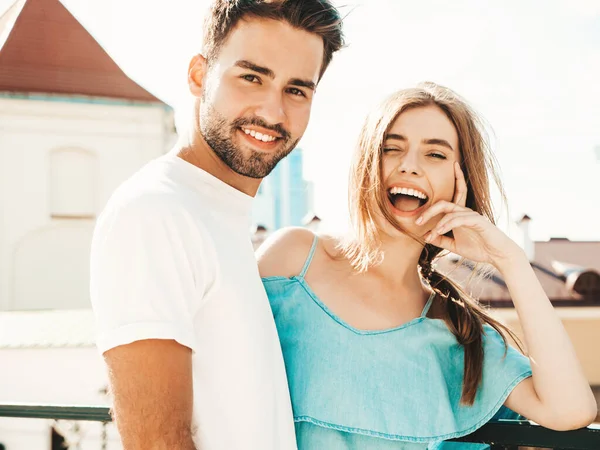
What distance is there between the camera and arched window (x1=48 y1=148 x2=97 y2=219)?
20406mm

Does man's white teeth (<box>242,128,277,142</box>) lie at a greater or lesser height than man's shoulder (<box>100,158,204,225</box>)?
greater

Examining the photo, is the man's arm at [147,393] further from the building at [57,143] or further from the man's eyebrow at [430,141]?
the building at [57,143]

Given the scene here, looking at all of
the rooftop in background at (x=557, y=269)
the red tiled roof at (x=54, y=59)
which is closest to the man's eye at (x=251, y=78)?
the rooftop in background at (x=557, y=269)

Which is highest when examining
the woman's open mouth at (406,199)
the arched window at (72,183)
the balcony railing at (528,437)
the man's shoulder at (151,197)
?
the arched window at (72,183)

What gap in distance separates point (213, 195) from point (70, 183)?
803 inches

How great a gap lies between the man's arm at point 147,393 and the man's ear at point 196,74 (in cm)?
92

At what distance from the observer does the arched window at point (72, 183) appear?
20406 millimetres

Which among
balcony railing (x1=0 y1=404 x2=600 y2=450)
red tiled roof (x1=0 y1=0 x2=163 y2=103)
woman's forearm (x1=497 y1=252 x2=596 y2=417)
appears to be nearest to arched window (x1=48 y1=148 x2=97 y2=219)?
red tiled roof (x1=0 y1=0 x2=163 y2=103)

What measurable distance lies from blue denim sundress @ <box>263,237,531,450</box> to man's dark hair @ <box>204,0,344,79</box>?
866mm

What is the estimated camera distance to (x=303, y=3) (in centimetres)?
183

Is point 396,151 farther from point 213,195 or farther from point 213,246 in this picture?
point 213,246

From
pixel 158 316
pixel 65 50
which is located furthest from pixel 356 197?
pixel 65 50

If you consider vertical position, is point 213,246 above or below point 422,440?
above

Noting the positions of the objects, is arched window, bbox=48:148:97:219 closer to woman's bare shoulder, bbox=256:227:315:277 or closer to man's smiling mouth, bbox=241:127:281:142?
woman's bare shoulder, bbox=256:227:315:277
